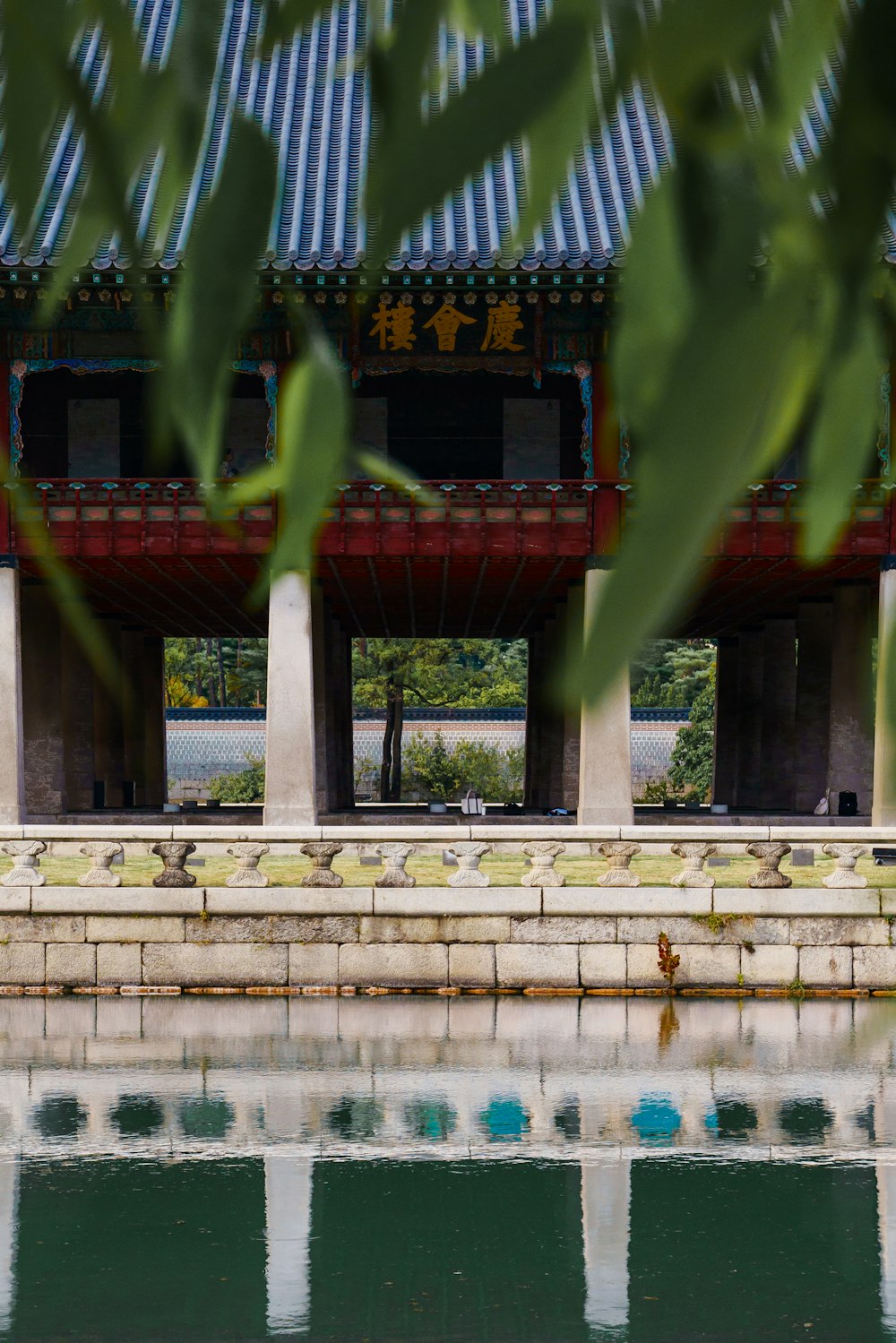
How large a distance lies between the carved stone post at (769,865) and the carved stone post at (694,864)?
13.8 inches

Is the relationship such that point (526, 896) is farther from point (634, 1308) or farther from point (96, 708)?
point (96, 708)

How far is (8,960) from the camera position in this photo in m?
12.3

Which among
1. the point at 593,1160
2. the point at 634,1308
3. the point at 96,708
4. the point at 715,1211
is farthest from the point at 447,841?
the point at 96,708

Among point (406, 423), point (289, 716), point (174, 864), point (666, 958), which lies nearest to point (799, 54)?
point (666, 958)

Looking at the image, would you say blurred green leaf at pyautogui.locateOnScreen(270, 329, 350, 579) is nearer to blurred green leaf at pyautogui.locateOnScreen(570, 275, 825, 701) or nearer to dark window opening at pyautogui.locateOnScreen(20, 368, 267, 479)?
blurred green leaf at pyautogui.locateOnScreen(570, 275, 825, 701)

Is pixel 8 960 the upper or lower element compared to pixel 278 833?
lower

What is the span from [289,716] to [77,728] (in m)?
6.94

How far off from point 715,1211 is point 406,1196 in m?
1.59

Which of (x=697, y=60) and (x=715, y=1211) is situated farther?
(x=715, y=1211)

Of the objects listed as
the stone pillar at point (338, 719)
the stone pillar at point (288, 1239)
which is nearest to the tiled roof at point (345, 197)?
the stone pillar at point (288, 1239)

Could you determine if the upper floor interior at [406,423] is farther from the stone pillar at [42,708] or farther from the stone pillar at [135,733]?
the stone pillar at [135,733]

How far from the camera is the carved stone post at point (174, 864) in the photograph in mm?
12547

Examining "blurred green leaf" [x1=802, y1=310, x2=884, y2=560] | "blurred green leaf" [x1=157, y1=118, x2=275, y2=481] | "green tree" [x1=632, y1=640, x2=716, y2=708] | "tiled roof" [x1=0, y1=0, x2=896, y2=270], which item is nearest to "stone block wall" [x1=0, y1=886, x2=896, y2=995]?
"tiled roof" [x1=0, y1=0, x2=896, y2=270]

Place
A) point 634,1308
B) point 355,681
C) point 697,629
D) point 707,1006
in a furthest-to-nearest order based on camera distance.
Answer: point 355,681 → point 697,629 → point 707,1006 → point 634,1308
